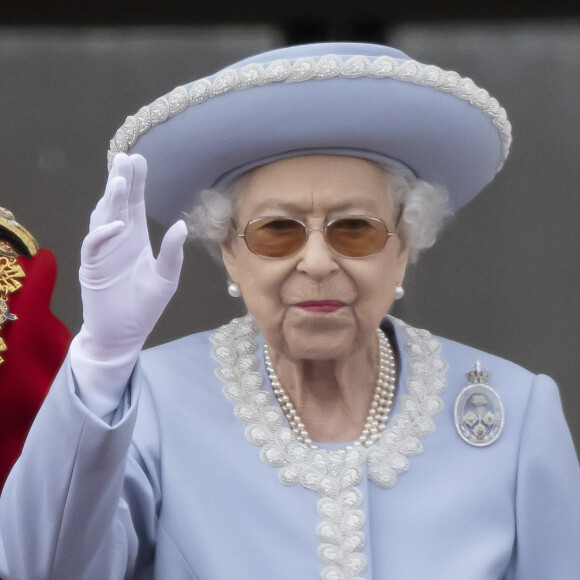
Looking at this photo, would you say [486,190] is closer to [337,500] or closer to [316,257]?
[316,257]

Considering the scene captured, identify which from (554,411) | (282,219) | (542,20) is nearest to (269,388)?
(282,219)

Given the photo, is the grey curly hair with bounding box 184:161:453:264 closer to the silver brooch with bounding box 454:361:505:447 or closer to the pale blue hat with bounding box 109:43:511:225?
the pale blue hat with bounding box 109:43:511:225

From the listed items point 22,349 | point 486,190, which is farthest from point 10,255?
point 486,190

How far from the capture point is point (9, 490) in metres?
2.56

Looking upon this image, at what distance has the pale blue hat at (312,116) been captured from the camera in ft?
9.19

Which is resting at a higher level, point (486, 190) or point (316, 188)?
point (486, 190)

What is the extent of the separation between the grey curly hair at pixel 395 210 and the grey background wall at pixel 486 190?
1169 millimetres

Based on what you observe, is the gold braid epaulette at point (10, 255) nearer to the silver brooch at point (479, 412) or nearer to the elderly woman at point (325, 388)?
the elderly woman at point (325, 388)

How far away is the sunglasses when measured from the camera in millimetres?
2885

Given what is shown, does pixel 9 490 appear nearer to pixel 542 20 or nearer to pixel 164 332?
pixel 164 332

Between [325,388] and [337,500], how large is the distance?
288mm

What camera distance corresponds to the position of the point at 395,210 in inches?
119

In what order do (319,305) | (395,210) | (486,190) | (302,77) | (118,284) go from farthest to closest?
1. (486,190)
2. (395,210)
3. (319,305)
4. (302,77)
5. (118,284)

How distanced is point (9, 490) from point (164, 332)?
1.89 meters
